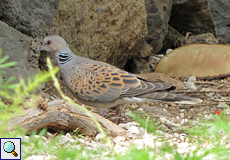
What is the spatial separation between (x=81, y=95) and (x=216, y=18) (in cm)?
574

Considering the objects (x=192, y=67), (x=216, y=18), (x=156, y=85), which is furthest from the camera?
(x=216, y=18)

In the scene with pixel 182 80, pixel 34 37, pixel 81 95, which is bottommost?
pixel 182 80

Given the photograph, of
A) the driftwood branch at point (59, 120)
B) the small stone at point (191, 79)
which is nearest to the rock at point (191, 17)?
the small stone at point (191, 79)

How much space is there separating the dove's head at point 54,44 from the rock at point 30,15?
517 millimetres

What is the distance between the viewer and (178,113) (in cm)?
475

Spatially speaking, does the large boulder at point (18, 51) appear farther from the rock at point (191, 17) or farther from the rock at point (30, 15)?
the rock at point (191, 17)

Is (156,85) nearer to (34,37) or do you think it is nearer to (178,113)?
(178,113)

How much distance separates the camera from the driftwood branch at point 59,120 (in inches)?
121

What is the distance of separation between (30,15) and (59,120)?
2113mm

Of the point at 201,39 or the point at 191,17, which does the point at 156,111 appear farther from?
the point at 191,17

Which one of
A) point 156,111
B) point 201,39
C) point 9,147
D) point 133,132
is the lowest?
point 156,111

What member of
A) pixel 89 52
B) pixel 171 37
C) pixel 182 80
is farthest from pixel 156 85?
pixel 171 37

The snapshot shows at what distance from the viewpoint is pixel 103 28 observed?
558 cm

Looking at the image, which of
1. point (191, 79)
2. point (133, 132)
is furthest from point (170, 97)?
point (191, 79)
